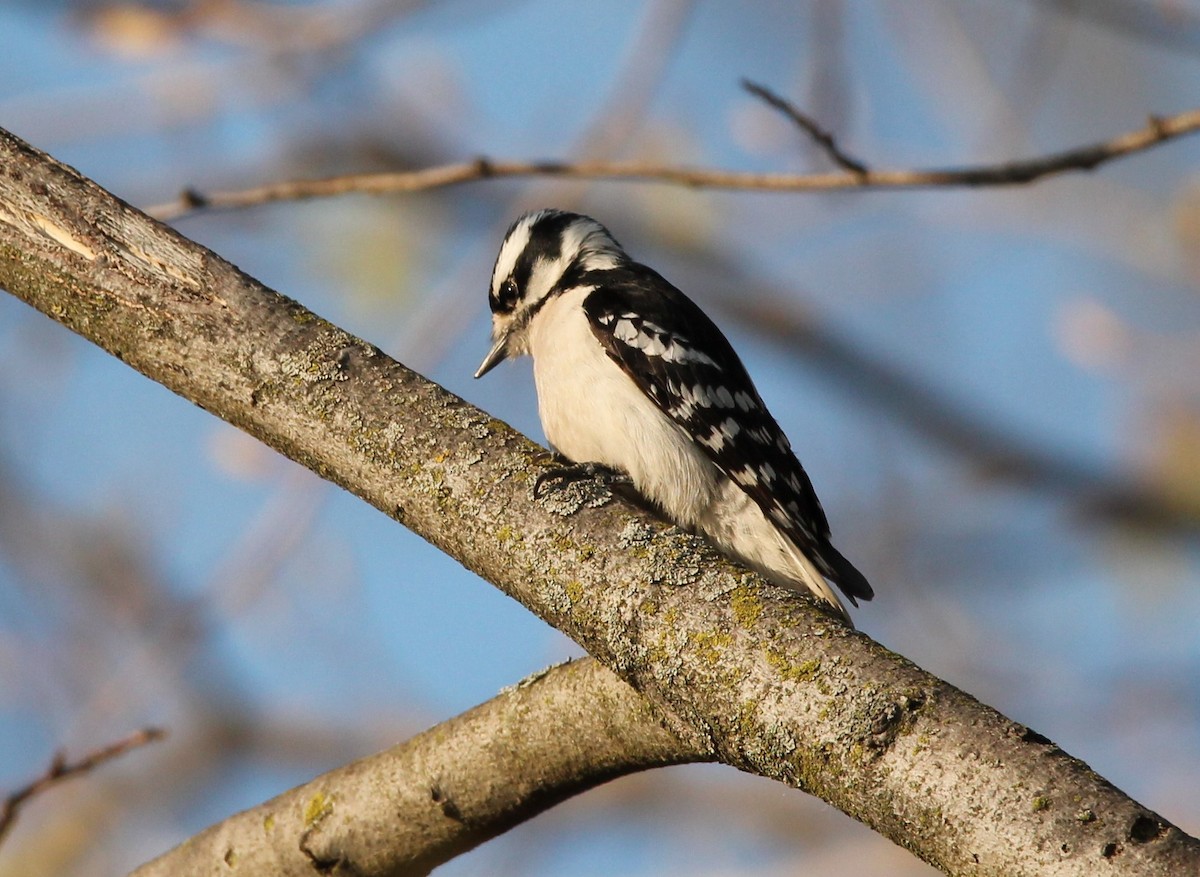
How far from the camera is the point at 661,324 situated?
5.27m

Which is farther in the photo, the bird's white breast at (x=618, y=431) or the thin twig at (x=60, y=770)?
the bird's white breast at (x=618, y=431)

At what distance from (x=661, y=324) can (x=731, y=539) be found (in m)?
0.95

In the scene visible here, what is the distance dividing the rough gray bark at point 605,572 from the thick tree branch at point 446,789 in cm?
56

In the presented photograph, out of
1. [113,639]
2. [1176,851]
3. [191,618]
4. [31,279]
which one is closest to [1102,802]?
[1176,851]

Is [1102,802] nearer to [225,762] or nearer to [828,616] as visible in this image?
[828,616]

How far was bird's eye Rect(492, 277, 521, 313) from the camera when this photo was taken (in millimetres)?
Answer: 6105

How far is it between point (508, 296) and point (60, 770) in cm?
331

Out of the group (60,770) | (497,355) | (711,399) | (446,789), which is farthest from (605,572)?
(497,355)

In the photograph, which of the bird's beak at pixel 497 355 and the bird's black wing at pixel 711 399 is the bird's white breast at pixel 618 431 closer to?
the bird's black wing at pixel 711 399

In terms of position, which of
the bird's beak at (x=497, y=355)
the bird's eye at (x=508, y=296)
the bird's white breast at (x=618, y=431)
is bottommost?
the bird's white breast at (x=618, y=431)

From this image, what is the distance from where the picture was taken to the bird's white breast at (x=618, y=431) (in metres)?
4.86

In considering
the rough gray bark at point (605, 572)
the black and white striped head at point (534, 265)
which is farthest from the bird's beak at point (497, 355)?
the rough gray bark at point (605, 572)

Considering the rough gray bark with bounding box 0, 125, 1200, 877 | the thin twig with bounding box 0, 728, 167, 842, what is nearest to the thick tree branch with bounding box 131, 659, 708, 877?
the thin twig with bounding box 0, 728, 167, 842

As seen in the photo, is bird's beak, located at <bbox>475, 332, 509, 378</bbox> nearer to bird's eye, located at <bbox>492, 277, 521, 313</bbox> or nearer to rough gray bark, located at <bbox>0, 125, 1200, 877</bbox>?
bird's eye, located at <bbox>492, 277, 521, 313</bbox>
